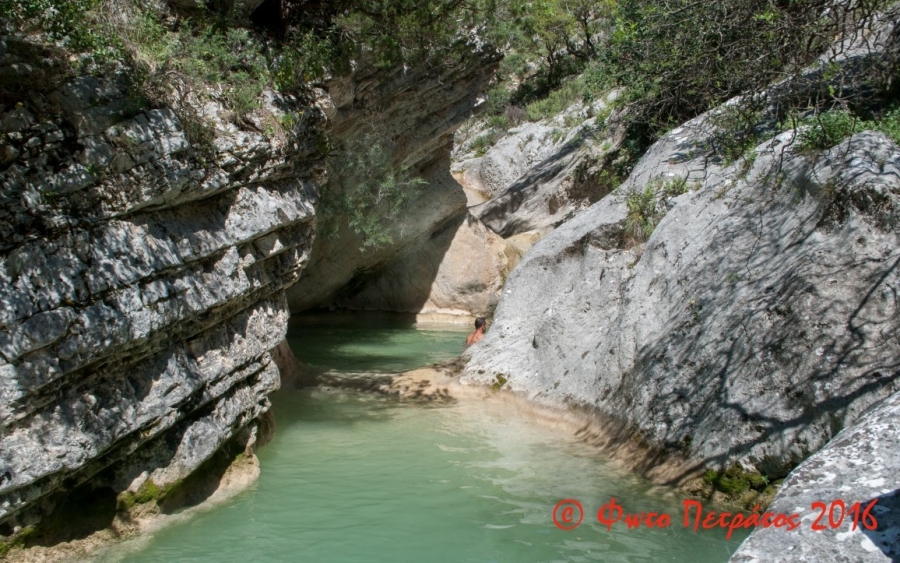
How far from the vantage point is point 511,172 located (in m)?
24.8

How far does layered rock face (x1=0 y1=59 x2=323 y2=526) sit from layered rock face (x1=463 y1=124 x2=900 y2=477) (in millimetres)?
3895

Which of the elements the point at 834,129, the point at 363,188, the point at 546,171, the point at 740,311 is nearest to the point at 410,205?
the point at 363,188

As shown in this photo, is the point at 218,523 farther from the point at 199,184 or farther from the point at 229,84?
the point at 229,84

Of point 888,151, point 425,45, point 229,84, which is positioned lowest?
point 888,151

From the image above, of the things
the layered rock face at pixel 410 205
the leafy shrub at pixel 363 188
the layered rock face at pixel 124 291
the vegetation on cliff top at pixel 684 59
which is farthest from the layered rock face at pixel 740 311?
the leafy shrub at pixel 363 188

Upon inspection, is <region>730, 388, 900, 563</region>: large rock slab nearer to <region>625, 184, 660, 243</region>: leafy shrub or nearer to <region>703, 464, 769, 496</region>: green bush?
<region>703, 464, 769, 496</region>: green bush

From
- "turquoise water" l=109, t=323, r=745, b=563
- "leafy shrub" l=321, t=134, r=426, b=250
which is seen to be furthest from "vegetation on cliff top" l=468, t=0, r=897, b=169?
"turquoise water" l=109, t=323, r=745, b=563

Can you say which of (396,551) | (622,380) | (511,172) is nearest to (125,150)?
(396,551)

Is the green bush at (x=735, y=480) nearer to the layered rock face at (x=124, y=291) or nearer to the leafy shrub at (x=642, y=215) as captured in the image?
the leafy shrub at (x=642, y=215)

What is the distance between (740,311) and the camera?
7.04m

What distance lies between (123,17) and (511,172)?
733 inches

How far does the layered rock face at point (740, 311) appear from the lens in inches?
236

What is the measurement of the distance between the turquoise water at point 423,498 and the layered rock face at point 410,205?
15.4 ft

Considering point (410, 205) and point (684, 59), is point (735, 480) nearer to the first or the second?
point (684, 59)
